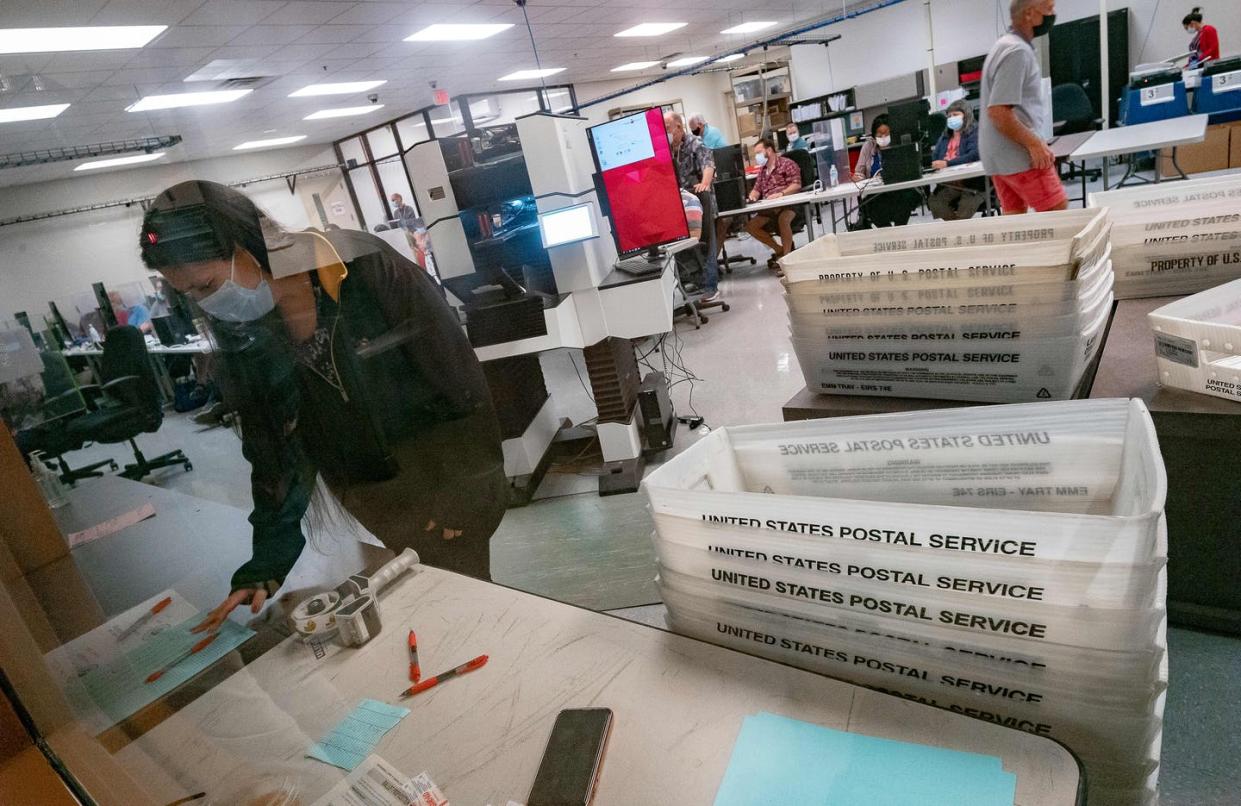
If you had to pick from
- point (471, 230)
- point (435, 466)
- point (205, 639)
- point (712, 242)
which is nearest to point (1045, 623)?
point (205, 639)

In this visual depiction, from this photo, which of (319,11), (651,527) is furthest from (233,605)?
(319,11)

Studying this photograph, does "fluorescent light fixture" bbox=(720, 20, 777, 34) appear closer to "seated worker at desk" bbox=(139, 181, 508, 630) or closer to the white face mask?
"seated worker at desk" bbox=(139, 181, 508, 630)

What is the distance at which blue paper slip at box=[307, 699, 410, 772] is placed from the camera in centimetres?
64

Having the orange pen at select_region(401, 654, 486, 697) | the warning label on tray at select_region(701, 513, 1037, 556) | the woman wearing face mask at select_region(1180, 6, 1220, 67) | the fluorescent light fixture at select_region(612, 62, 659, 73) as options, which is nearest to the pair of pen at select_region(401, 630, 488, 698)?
the orange pen at select_region(401, 654, 486, 697)

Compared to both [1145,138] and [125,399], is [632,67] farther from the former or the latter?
[125,399]

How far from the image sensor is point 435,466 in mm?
1170

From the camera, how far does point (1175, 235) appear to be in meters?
1.11

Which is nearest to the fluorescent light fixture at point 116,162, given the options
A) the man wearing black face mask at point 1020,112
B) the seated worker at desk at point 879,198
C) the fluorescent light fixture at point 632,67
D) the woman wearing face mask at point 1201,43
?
the man wearing black face mask at point 1020,112

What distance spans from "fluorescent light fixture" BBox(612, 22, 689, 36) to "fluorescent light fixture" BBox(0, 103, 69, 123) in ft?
26.0

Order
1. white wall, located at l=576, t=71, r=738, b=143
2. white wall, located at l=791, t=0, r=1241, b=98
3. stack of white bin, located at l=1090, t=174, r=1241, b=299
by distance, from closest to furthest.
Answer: stack of white bin, located at l=1090, t=174, r=1241, b=299 → white wall, located at l=576, t=71, r=738, b=143 → white wall, located at l=791, t=0, r=1241, b=98

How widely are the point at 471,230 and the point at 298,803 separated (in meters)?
2.13

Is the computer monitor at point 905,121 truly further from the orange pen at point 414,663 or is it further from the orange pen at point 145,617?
the orange pen at point 145,617

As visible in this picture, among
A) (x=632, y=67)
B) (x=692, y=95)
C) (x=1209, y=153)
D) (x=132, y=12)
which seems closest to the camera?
(x=132, y=12)

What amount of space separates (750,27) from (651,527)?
10773 mm
